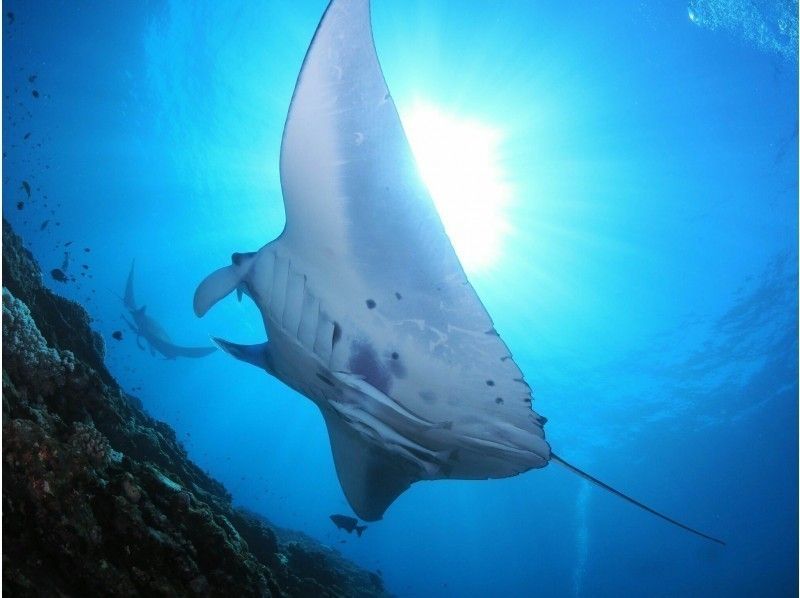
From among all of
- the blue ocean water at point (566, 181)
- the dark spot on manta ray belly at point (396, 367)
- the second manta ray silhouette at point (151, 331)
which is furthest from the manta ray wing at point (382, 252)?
the second manta ray silhouette at point (151, 331)

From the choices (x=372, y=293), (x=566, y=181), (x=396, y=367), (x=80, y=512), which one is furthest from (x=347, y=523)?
(x=566, y=181)

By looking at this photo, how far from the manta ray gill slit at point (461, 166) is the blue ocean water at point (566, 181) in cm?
23

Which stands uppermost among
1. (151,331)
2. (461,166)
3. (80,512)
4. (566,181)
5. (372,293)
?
(566,181)

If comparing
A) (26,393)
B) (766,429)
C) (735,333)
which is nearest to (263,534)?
(26,393)

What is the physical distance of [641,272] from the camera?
1326cm

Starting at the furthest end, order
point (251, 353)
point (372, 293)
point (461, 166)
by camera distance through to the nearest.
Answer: point (461, 166), point (251, 353), point (372, 293)

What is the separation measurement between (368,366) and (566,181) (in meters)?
9.95

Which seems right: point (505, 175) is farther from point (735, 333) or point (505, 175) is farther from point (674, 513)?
point (674, 513)

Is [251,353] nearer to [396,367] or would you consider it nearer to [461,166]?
[396,367]

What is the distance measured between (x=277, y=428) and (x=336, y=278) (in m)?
45.3

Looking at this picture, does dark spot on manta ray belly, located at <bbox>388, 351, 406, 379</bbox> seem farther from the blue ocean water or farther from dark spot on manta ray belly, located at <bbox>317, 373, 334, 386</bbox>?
the blue ocean water

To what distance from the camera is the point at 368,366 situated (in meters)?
2.57

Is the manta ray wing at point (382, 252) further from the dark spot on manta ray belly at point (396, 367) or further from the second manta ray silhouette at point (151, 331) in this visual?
the second manta ray silhouette at point (151, 331)

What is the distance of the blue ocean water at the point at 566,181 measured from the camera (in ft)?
30.0
